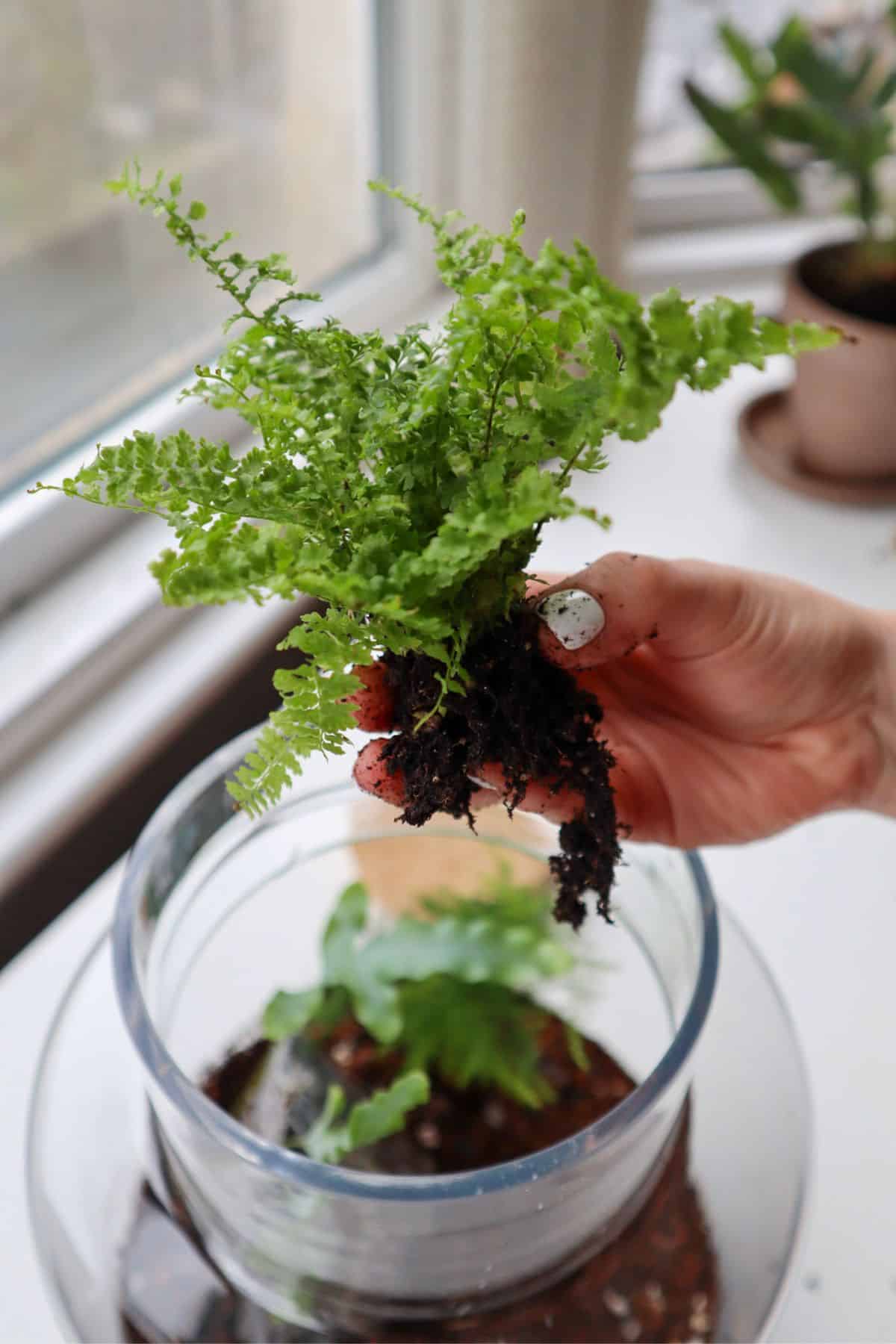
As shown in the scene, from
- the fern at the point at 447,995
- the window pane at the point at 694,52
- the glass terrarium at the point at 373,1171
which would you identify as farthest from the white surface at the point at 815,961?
the window pane at the point at 694,52

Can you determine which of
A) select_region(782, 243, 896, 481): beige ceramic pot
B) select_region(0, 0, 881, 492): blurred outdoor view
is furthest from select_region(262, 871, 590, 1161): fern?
select_region(782, 243, 896, 481): beige ceramic pot

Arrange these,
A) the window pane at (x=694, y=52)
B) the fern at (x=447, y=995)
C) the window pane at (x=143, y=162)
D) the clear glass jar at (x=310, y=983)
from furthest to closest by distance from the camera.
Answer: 1. the window pane at (x=694, y=52)
2. the window pane at (x=143, y=162)
3. the fern at (x=447, y=995)
4. the clear glass jar at (x=310, y=983)

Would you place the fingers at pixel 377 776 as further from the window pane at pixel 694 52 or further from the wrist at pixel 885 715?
the window pane at pixel 694 52

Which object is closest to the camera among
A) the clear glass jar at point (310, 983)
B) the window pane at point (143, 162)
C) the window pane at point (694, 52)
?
the clear glass jar at point (310, 983)

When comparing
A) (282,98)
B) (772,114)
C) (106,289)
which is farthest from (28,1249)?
(772,114)

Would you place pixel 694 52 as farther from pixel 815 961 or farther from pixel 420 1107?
pixel 420 1107
